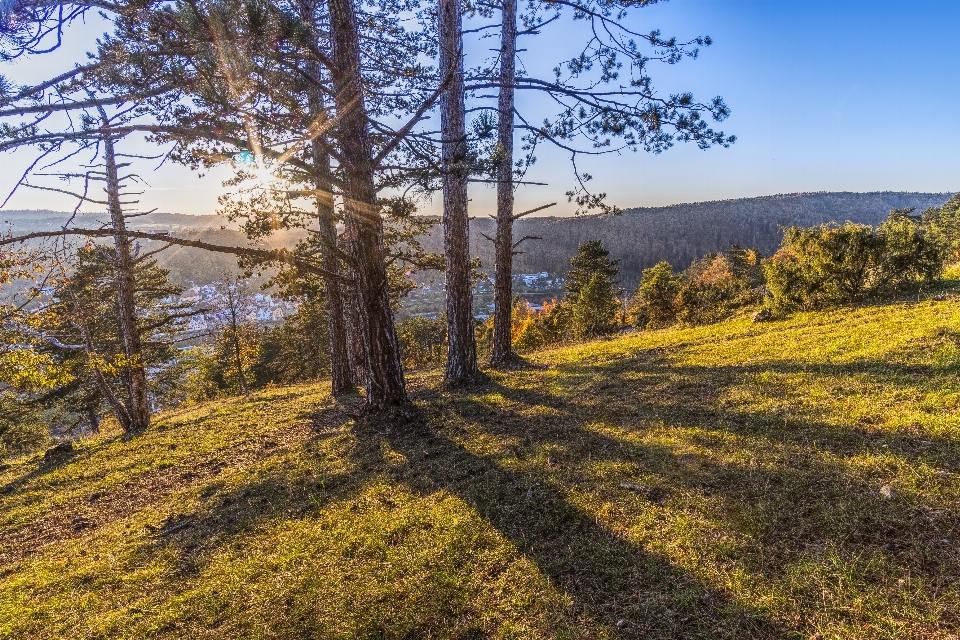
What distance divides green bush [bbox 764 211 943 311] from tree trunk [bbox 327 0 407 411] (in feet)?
34.9

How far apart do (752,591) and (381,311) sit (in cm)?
565

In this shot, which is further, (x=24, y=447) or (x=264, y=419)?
(x=24, y=447)

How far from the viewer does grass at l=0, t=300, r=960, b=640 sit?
2406 millimetres

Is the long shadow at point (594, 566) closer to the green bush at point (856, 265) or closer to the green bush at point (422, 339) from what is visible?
the green bush at point (856, 265)

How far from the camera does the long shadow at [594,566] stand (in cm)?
225

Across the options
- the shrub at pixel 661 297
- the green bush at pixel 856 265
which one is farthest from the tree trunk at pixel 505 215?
the shrub at pixel 661 297

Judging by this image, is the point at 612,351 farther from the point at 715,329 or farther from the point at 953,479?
the point at 953,479

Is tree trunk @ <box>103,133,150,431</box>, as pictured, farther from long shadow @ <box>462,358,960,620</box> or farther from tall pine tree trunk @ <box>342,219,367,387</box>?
long shadow @ <box>462,358,960,620</box>

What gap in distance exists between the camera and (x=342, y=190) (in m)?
6.20

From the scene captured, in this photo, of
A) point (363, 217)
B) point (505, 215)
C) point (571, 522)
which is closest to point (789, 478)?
point (571, 522)

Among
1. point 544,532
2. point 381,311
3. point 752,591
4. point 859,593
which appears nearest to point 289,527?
point 544,532

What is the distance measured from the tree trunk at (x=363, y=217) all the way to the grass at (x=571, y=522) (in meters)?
0.89

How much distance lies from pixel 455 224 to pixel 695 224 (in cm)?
17855

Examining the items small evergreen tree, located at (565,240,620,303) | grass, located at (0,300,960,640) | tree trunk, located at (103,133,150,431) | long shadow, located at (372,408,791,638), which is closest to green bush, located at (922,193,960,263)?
small evergreen tree, located at (565,240,620,303)
